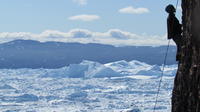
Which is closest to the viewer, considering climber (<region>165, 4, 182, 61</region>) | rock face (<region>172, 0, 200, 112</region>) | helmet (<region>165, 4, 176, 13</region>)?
rock face (<region>172, 0, 200, 112</region>)

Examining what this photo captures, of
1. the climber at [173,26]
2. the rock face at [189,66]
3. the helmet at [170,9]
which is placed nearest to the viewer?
the rock face at [189,66]

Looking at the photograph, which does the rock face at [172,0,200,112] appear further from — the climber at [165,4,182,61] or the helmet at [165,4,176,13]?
the helmet at [165,4,176,13]

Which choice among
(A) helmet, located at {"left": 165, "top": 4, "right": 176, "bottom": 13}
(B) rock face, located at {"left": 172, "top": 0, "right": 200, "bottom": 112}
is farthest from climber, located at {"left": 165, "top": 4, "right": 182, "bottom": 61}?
(B) rock face, located at {"left": 172, "top": 0, "right": 200, "bottom": 112}

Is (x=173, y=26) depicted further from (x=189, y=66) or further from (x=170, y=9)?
(x=189, y=66)

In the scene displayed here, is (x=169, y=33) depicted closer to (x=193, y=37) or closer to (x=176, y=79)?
(x=176, y=79)

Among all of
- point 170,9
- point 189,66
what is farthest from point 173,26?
point 189,66

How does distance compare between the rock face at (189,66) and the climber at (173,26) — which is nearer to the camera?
the rock face at (189,66)

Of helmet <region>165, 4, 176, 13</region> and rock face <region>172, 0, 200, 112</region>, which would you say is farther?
helmet <region>165, 4, 176, 13</region>

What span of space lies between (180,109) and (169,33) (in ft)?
3.83

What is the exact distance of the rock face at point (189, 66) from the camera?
488cm

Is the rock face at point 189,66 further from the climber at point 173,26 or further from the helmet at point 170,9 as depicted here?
the helmet at point 170,9

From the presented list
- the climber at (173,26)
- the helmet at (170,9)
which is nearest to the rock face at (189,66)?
the climber at (173,26)

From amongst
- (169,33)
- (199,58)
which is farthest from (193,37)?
(169,33)

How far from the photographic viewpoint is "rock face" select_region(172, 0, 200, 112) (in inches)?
192
